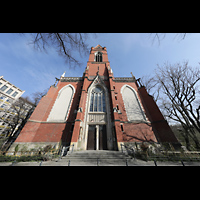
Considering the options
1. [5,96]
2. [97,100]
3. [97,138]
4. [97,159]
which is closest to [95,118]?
[97,138]

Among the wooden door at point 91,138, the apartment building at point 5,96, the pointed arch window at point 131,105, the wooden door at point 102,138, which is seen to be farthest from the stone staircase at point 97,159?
the apartment building at point 5,96

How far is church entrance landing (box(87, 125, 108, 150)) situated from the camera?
10.2 metres

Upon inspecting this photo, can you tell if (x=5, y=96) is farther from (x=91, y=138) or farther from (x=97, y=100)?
(x=91, y=138)

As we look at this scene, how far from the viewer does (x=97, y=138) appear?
416 inches

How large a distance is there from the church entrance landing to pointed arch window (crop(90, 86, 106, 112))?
256 centimetres

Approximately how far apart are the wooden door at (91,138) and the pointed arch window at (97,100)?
2.57 m

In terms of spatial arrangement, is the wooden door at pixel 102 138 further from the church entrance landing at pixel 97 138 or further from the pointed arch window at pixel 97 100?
the pointed arch window at pixel 97 100

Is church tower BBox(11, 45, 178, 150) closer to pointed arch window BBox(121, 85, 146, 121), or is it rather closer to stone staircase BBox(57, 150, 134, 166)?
pointed arch window BBox(121, 85, 146, 121)

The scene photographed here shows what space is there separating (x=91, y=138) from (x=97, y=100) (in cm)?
562

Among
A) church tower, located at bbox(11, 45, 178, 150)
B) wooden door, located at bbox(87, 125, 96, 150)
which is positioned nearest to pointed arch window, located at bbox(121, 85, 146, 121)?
church tower, located at bbox(11, 45, 178, 150)
